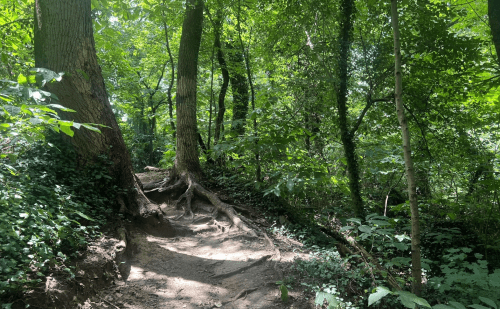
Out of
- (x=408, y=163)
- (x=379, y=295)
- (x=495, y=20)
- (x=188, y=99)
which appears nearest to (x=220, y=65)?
(x=188, y=99)

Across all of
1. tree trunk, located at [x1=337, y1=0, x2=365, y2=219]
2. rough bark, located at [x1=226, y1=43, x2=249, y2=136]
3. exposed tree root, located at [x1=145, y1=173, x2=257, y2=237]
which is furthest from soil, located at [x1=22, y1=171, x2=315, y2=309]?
rough bark, located at [x1=226, y1=43, x2=249, y2=136]

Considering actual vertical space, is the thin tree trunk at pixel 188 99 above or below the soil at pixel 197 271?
Result: above

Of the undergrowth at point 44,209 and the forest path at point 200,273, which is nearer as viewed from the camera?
the undergrowth at point 44,209

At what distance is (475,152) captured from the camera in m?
5.57

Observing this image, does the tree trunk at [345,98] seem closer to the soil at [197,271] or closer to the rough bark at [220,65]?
the soil at [197,271]

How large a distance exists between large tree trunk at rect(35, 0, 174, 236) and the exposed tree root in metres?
1.45

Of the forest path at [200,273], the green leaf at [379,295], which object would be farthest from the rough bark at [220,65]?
the green leaf at [379,295]

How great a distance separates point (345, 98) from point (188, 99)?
4178mm

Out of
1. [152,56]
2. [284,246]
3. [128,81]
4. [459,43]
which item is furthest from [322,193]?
[128,81]

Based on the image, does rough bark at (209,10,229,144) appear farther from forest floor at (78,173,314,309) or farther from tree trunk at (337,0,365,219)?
tree trunk at (337,0,365,219)

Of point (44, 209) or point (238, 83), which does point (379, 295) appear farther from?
point (238, 83)

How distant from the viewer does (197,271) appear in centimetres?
454

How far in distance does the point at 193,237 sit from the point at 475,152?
5571 millimetres

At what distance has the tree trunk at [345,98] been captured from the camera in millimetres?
5004
